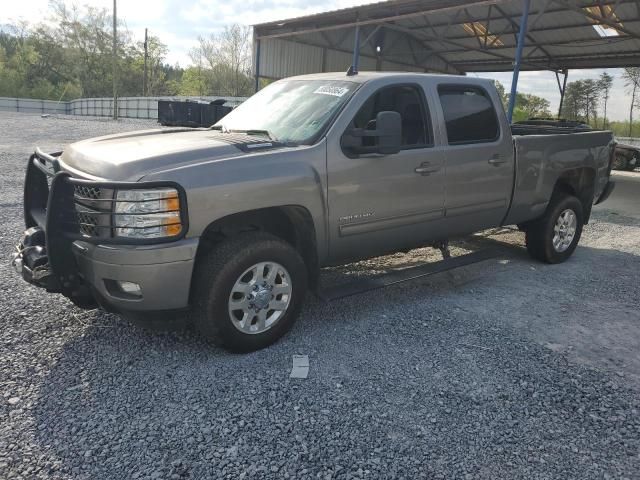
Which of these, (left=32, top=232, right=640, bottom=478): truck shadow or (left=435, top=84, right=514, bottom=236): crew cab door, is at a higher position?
(left=435, top=84, right=514, bottom=236): crew cab door

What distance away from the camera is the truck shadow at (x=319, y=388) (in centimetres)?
264

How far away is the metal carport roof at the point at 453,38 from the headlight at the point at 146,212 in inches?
587

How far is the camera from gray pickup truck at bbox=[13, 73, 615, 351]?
313 cm

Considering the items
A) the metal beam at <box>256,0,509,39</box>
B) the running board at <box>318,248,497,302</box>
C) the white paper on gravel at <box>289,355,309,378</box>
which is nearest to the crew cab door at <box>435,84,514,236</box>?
the running board at <box>318,248,497,302</box>

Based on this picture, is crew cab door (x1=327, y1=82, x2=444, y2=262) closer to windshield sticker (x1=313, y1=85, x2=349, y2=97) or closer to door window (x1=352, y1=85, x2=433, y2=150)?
door window (x1=352, y1=85, x2=433, y2=150)

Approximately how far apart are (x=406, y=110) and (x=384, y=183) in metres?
0.76

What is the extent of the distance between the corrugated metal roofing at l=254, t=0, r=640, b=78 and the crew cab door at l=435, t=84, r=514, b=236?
12.4m

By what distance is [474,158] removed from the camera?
4750 millimetres

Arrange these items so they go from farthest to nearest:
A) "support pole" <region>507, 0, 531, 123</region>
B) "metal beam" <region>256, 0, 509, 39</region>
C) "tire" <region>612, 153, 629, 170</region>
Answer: "tire" <region>612, 153, 629, 170</region> < "metal beam" <region>256, 0, 509, 39</region> < "support pole" <region>507, 0, 531, 123</region>

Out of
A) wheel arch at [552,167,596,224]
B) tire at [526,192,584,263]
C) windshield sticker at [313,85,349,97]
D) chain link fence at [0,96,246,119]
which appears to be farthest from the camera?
chain link fence at [0,96,246,119]

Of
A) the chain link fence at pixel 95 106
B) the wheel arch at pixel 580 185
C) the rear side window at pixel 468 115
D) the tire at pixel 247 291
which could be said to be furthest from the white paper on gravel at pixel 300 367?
the chain link fence at pixel 95 106

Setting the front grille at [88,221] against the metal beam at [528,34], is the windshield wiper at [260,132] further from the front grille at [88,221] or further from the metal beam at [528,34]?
the metal beam at [528,34]

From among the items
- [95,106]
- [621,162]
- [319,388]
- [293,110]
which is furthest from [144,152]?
[95,106]

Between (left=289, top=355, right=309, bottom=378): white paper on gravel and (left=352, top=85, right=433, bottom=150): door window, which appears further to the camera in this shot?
(left=352, top=85, right=433, bottom=150): door window
